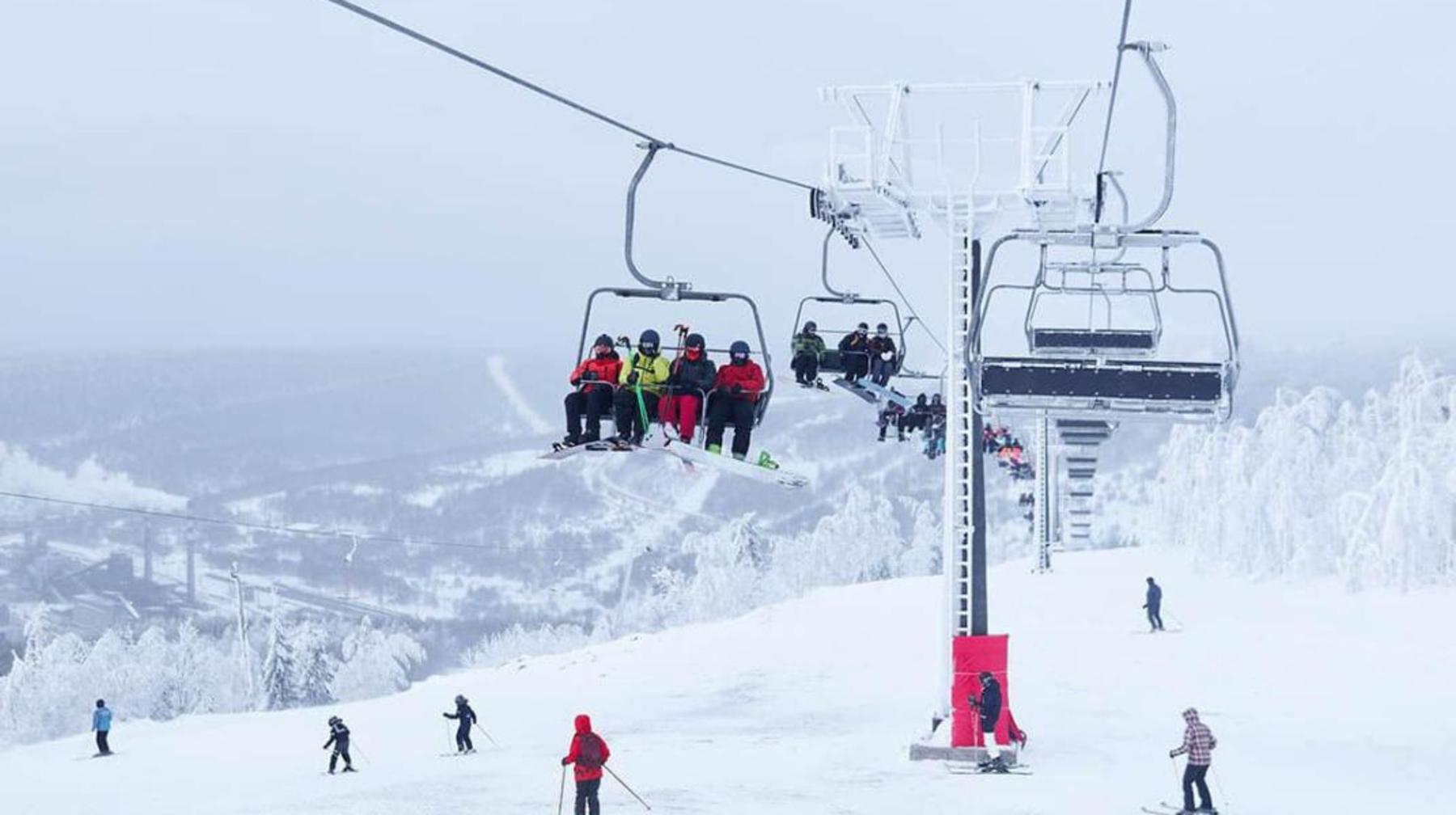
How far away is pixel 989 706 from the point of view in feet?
70.3

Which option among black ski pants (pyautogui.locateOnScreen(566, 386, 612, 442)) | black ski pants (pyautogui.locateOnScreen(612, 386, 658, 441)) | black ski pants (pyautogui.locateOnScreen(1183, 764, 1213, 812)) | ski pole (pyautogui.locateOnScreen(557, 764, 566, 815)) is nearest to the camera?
black ski pants (pyautogui.locateOnScreen(612, 386, 658, 441))

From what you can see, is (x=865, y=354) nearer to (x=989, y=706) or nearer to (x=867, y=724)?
(x=989, y=706)

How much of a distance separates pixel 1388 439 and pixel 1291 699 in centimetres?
3366

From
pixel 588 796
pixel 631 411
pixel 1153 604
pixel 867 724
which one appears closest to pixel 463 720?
pixel 867 724

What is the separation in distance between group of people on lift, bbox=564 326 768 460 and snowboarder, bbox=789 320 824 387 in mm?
6009

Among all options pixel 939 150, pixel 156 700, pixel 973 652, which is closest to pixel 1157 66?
pixel 939 150

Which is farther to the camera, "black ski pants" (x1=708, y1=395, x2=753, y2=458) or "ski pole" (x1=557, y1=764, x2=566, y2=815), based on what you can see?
"ski pole" (x1=557, y1=764, x2=566, y2=815)

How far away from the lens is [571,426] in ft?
52.1

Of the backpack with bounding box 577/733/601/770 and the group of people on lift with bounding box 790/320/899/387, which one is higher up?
the group of people on lift with bounding box 790/320/899/387

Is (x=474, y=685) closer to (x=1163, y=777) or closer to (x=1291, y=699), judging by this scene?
(x=1291, y=699)

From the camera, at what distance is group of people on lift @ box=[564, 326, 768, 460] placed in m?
15.5

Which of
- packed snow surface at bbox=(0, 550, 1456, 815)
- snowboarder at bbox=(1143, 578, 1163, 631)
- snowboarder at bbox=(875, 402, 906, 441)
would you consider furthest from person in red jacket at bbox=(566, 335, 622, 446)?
snowboarder at bbox=(1143, 578, 1163, 631)

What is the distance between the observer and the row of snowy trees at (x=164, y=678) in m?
84.5

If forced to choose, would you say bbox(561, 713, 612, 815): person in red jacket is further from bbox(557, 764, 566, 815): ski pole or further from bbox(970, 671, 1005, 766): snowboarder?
bbox(970, 671, 1005, 766): snowboarder
